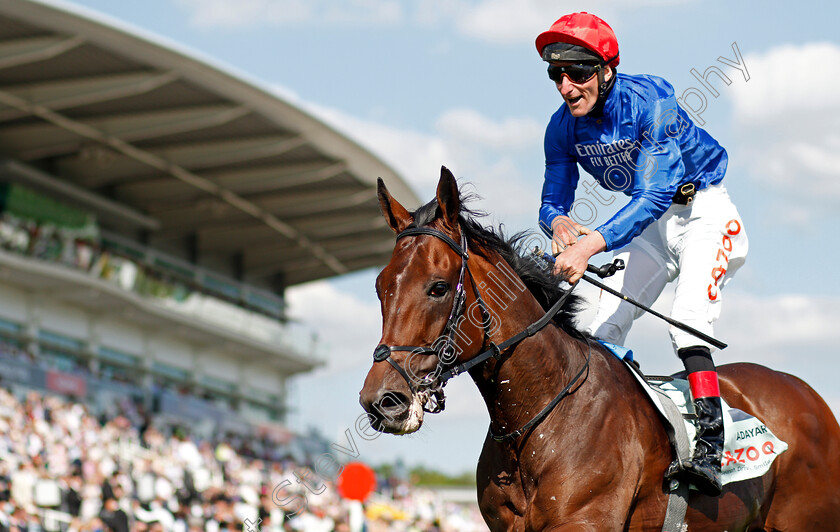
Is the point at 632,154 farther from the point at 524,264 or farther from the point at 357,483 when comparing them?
the point at 357,483

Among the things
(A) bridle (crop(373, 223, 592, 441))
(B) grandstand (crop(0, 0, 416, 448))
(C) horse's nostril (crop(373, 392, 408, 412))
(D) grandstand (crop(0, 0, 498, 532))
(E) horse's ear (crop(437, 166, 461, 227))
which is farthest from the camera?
(B) grandstand (crop(0, 0, 416, 448))

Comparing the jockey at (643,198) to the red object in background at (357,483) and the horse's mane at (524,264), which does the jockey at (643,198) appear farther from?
the red object in background at (357,483)

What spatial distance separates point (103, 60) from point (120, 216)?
30.6 ft

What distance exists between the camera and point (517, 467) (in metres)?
3.21

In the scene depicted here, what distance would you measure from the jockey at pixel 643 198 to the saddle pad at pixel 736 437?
0.10m

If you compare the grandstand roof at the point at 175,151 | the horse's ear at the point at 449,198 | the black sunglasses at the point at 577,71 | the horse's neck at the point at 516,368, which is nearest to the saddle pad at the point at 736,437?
the horse's neck at the point at 516,368

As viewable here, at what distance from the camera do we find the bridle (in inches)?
111

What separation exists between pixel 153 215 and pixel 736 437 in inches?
1148

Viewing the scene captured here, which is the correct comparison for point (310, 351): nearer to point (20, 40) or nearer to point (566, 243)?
point (20, 40)

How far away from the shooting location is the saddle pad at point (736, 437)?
3.53 m

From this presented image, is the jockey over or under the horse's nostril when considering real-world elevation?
over

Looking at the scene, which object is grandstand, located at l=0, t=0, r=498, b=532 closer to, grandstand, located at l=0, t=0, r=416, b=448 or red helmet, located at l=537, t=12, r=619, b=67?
grandstand, located at l=0, t=0, r=416, b=448

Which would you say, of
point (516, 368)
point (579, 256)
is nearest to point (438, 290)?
point (516, 368)

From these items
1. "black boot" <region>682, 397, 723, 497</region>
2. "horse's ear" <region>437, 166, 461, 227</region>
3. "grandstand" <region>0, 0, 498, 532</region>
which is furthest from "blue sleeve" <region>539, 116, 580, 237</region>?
"grandstand" <region>0, 0, 498, 532</region>
